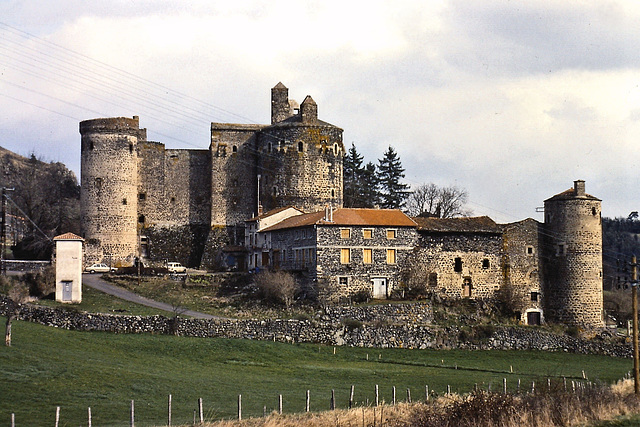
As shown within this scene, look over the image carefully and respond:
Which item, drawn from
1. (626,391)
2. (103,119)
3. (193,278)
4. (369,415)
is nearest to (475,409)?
(369,415)

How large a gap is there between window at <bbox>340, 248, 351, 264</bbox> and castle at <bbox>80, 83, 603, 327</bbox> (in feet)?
0.27

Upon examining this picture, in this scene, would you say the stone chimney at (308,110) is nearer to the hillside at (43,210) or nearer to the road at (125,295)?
the road at (125,295)

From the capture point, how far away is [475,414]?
1054 inches

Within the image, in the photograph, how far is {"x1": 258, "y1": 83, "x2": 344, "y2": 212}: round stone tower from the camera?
219ft

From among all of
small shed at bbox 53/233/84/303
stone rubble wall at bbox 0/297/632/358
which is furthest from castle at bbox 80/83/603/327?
small shed at bbox 53/233/84/303

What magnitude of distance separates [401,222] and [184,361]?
20.0m

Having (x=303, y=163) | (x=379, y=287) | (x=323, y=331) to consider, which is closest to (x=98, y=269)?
(x=303, y=163)

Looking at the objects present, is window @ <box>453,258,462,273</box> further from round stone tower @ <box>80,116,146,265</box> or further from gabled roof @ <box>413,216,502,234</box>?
round stone tower @ <box>80,116,146,265</box>

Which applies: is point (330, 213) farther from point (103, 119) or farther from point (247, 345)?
point (103, 119)

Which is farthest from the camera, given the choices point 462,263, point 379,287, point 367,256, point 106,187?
point 106,187

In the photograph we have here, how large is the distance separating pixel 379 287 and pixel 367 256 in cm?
184

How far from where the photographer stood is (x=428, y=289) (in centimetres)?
5653

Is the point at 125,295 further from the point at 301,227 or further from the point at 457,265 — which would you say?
the point at 457,265

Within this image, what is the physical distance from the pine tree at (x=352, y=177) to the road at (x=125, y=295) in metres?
29.0
